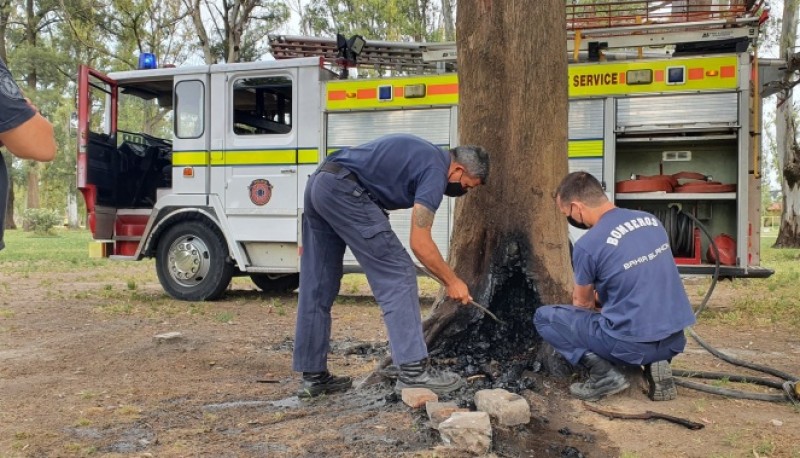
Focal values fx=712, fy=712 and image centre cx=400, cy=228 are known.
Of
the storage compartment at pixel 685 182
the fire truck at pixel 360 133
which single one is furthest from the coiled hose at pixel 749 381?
the fire truck at pixel 360 133

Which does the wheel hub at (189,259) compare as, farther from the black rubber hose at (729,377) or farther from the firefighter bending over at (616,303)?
the black rubber hose at (729,377)

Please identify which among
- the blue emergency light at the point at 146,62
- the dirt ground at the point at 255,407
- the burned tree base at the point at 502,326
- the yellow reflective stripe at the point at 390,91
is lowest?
the dirt ground at the point at 255,407

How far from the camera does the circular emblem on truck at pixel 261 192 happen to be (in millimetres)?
8328

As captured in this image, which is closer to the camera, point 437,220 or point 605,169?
point 605,169

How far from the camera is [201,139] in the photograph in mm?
8617

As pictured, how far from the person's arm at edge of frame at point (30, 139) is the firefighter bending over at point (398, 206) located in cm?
149

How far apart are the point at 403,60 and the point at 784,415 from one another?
626 cm

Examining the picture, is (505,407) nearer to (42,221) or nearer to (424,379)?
(424,379)

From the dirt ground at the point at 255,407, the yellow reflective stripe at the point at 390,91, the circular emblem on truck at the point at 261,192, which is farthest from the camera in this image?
the circular emblem on truck at the point at 261,192

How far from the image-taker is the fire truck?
23.4 ft

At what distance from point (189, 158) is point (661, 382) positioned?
6410 millimetres

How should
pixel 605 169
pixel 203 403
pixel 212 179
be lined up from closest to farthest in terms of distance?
1. pixel 203 403
2. pixel 605 169
3. pixel 212 179

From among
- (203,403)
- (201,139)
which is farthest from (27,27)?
(203,403)

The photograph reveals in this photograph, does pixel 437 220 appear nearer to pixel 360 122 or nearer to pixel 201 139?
pixel 360 122
